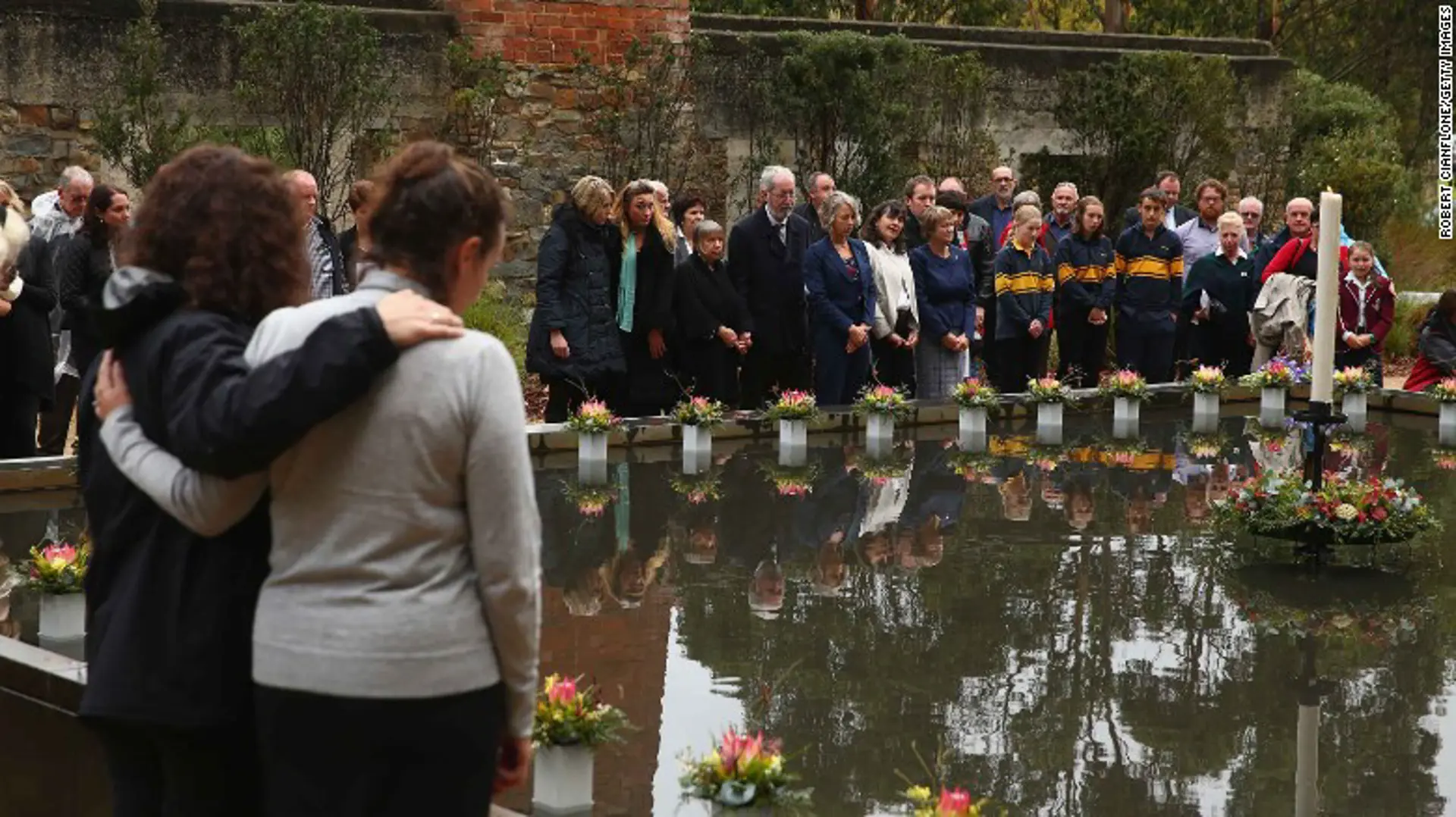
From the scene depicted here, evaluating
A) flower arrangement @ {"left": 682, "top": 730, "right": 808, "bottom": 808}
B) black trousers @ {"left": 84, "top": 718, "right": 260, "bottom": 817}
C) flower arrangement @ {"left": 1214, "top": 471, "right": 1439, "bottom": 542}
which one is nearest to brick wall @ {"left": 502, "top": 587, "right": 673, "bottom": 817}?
flower arrangement @ {"left": 682, "top": 730, "right": 808, "bottom": 808}

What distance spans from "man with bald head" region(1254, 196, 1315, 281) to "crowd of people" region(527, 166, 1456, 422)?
0.07 ft

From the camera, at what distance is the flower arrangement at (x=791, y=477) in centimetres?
1016

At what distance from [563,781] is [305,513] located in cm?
197

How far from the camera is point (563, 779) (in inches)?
219

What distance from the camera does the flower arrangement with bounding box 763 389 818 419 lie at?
1132 cm

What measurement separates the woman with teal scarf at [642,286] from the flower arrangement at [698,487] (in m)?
2.39

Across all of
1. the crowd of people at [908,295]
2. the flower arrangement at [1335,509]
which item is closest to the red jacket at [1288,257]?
the crowd of people at [908,295]

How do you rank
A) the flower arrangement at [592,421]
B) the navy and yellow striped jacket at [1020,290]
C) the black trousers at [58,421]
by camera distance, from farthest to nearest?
the navy and yellow striped jacket at [1020,290] → the black trousers at [58,421] → the flower arrangement at [592,421]

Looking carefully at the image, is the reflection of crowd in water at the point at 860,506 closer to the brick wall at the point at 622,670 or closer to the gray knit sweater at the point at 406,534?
the brick wall at the point at 622,670

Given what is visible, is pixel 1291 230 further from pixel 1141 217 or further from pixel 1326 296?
pixel 1326 296

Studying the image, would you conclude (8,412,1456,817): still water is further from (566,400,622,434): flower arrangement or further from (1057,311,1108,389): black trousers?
(1057,311,1108,389): black trousers

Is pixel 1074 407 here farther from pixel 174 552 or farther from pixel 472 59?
pixel 174 552

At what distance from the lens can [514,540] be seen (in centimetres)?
376

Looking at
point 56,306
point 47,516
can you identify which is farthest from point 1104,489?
point 56,306
